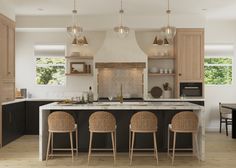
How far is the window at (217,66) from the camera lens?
366 inches

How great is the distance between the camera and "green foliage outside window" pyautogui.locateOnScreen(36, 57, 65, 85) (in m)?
9.34

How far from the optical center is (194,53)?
28.2 ft

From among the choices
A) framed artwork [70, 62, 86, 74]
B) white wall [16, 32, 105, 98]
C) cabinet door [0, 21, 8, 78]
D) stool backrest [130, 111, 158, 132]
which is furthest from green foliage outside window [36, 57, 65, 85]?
stool backrest [130, 111, 158, 132]

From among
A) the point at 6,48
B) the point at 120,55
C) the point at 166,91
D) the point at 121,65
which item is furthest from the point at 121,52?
the point at 6,48

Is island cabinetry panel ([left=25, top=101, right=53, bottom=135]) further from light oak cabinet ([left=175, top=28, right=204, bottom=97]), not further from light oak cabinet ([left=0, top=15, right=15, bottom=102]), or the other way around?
light oak cabinet ([left=175, top=28, right=204, bottom=97])

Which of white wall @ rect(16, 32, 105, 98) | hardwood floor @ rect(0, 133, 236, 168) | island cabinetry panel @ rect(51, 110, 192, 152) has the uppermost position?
white wall @ rect(16, 32, 105, 98)

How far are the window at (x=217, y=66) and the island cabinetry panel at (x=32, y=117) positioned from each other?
454 centimetres

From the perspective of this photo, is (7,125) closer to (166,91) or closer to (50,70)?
(50,70)

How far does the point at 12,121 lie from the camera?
24.6ft

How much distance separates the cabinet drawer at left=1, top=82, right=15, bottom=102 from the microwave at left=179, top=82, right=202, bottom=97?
4.06m

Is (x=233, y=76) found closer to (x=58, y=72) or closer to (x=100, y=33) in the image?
(x=100, y=33)

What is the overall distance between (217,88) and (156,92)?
1717 millimetres

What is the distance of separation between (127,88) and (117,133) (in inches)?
122

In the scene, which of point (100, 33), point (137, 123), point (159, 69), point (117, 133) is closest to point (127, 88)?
point (159, 69)
